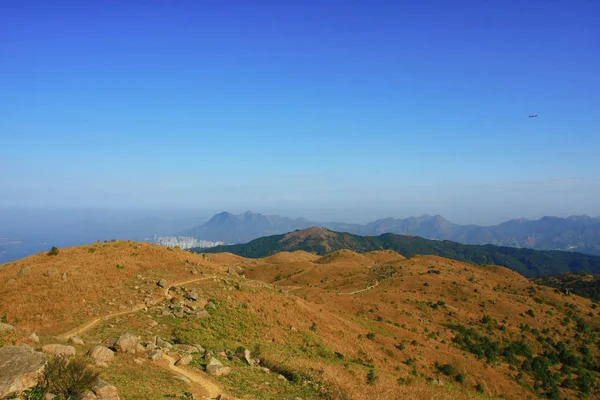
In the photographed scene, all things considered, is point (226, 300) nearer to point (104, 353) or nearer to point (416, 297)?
point (104, 353)

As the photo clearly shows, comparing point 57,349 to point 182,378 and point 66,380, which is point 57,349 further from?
point 182,378

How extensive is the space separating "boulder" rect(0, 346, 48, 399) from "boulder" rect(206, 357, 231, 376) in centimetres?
754

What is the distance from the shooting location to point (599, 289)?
351ft

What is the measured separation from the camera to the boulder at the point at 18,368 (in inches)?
448

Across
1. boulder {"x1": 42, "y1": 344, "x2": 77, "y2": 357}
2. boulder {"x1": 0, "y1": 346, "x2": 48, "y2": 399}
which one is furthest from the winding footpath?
boulder {"x1": 0, "y1": 346, "x2": 48, "y2": 399}

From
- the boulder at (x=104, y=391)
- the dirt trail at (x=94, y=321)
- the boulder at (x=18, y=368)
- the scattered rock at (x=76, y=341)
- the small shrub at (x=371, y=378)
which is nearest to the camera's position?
the boulder at (x=18, y=368)

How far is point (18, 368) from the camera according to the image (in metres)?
12.2

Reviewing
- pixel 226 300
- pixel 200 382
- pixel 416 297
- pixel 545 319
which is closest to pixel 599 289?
pixel 545 319

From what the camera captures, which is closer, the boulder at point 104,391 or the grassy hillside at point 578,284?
the boulder at point 104,391

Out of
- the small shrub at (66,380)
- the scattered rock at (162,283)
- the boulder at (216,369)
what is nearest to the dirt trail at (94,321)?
the scattered rock at (162,283)

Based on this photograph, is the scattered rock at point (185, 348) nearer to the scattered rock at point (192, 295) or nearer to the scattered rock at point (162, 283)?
the scattered rock at point (192, 295)

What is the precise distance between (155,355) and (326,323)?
20.6 m

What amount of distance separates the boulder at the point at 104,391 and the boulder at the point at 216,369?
5.87 m

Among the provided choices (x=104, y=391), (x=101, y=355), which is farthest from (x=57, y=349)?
(x=104, y=391)
